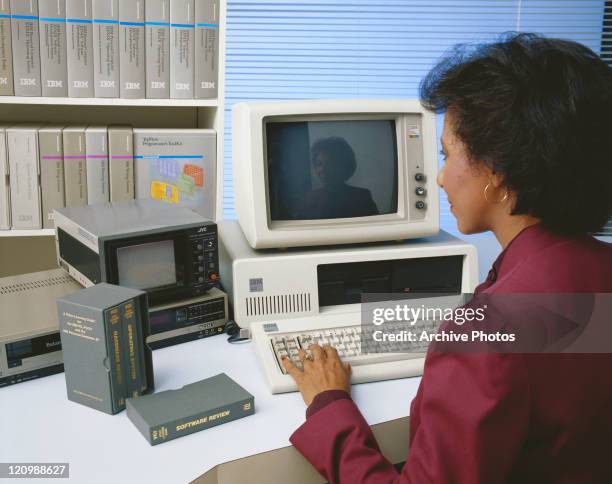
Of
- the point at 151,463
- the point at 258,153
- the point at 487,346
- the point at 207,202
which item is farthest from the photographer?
the point at 207,202

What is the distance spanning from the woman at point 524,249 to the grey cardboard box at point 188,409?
0.72 feet

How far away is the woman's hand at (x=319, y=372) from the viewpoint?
1184 millimetres

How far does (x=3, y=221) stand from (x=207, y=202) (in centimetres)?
54

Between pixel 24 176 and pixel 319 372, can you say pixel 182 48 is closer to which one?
pixel 24 176

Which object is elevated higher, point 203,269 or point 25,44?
point 25,44

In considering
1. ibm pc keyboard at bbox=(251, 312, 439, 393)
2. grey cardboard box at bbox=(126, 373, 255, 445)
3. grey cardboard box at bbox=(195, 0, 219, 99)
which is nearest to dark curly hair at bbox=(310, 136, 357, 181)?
ibm pc keyboard at bbox=(251, 312, 439, 393)

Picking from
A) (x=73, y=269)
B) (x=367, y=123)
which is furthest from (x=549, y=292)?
(x=73, y=269)

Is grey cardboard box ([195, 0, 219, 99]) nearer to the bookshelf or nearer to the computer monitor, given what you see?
the bookshelf

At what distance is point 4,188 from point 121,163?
0.31 m

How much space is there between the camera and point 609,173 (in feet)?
2.95

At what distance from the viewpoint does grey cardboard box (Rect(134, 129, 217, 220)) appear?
1782mm

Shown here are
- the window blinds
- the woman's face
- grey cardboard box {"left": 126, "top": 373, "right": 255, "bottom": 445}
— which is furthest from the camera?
the window blinds

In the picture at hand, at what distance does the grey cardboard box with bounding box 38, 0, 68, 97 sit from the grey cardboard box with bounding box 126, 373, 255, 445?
916mm

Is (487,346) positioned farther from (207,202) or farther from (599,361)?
(207,202)
